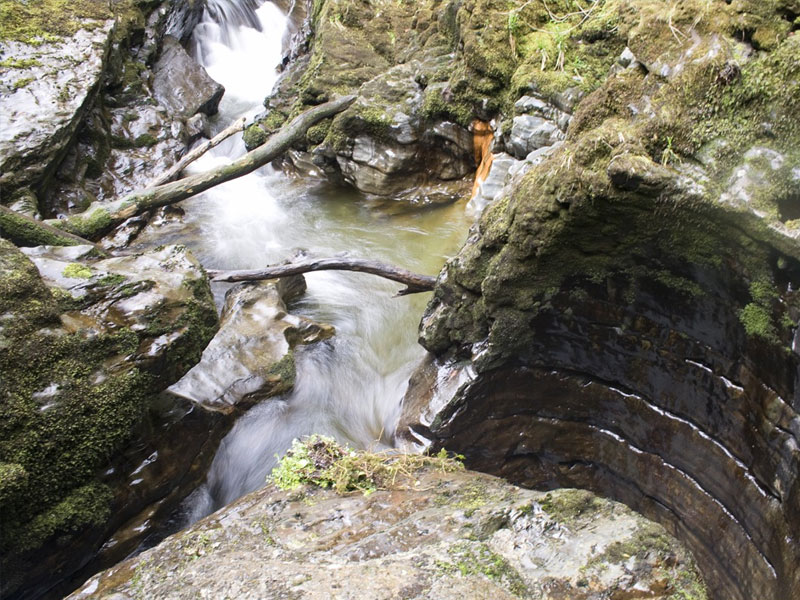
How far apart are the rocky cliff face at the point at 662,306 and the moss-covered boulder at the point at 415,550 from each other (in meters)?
1.10

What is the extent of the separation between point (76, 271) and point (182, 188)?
157 inches

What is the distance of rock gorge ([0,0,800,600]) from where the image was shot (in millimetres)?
2553

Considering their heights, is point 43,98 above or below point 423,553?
above

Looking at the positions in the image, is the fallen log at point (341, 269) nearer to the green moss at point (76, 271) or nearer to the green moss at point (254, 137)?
the green moss at point (76, 271)

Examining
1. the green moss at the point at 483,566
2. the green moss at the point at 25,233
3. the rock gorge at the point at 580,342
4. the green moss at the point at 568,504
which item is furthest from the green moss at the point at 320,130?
the green moss at the point at 483,566

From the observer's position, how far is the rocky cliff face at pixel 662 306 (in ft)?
8.25

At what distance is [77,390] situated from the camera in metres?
3.01

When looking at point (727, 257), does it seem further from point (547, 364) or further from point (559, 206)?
point (547, 364)

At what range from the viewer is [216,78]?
13.0m

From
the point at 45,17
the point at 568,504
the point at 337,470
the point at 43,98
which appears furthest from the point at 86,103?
the point at 568,504

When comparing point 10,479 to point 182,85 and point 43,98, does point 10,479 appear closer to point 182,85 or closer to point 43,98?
point 43,98

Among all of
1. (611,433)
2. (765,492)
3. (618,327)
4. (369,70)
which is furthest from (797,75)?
(369,70)

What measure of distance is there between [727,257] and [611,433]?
155 centimetres

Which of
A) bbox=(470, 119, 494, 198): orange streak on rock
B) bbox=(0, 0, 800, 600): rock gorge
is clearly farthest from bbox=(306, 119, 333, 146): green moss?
bbox=(0, 0, 800, 600): rock gorge
